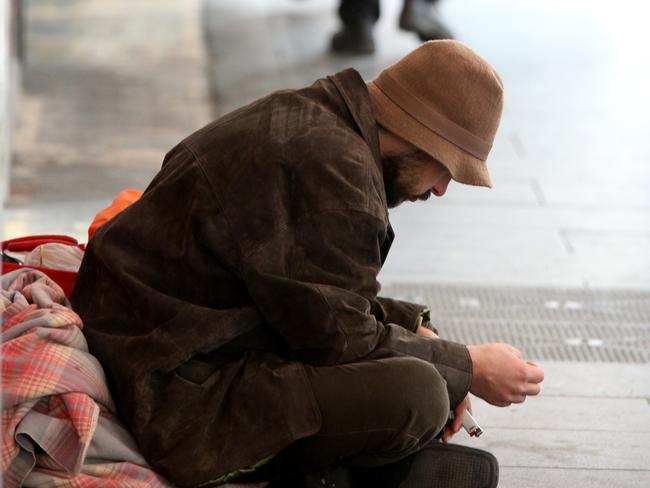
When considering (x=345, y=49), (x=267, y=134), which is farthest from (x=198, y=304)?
(x=345, y=49)

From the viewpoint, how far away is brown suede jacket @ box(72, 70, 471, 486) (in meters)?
1.85

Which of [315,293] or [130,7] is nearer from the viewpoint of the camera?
[315,293]

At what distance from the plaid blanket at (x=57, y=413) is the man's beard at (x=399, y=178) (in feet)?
1.89

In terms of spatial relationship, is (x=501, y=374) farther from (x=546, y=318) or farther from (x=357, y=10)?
(x=357, y=10)

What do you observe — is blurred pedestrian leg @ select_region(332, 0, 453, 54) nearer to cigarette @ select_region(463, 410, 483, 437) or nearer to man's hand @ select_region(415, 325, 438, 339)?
man's hand @ select_region(415, 325, 438, 339)

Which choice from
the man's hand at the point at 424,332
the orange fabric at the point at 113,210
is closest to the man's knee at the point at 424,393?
the man's hand at the point at 424,332

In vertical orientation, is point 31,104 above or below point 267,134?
below

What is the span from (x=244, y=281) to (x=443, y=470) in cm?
51

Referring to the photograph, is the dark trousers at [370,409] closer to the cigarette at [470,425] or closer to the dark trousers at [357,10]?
the cigarette at [470,425]

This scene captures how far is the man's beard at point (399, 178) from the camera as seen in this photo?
6.57 ft

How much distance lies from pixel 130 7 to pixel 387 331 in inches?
172

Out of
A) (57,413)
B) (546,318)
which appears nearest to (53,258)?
(57,413)

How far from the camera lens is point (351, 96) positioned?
196 cm

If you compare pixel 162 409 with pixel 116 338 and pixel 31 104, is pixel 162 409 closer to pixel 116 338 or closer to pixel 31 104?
pixel 116 338
